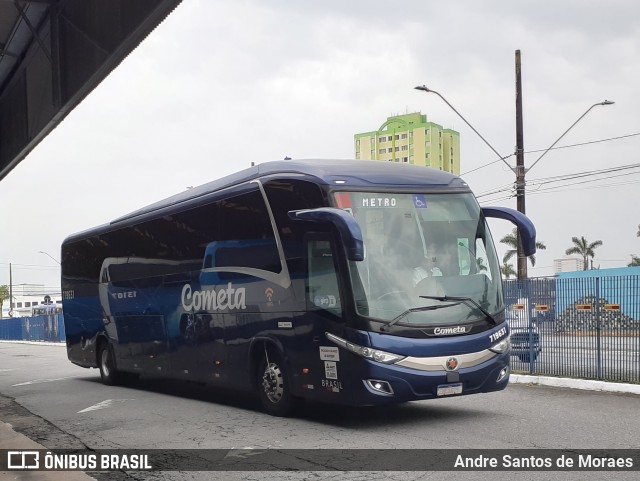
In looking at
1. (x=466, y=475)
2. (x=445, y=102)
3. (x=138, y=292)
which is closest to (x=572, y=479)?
(x=466, y=475)

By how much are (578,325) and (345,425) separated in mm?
6043

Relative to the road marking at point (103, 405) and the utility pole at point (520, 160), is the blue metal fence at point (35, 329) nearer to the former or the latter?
the utility pole at point (520, 160)

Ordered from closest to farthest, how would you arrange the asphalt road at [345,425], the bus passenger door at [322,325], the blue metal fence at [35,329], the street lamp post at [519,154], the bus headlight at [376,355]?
1. the asphalt road at [345,425]
2. the bus headlight at [376,355]
3. the bus passenger door at [322,325]
4. the street lamp post at [519,154]
5. the blue metal fence at [35,329]

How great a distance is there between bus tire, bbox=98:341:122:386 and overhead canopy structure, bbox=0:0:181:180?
15.2ft

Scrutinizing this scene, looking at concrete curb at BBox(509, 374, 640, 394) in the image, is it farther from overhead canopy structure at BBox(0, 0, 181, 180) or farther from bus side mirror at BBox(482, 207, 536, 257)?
overhead canopy structure at BBox(0, 0, 181, 180)

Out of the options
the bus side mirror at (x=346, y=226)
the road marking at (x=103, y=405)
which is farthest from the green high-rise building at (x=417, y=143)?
Result: the bus side mirror at (x=346, y=226)

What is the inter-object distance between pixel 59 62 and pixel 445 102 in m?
13.4

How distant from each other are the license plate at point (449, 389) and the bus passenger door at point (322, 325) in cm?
113

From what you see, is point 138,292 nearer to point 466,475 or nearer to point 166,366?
point 166,366

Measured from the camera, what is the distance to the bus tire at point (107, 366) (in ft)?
58.7

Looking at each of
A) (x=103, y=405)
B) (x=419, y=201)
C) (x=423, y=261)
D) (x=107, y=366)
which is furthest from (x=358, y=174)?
(x=107, y=366)

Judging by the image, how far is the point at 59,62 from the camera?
1298 centimetres

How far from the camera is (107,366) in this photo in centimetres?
1822

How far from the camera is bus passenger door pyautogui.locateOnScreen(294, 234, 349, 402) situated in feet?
33.0
